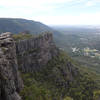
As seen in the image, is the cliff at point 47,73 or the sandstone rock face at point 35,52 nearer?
the cliff at point 47,73

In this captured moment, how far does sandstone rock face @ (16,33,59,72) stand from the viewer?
5806 cm

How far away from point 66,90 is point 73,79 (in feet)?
34.5

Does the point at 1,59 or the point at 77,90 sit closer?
the point at 1,59

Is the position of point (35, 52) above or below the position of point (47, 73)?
above

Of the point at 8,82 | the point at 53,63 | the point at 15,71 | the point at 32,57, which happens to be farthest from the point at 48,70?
the point at 8,82

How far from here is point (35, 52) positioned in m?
65.4

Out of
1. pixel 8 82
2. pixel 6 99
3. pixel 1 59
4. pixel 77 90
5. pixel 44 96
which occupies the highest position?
pixel 1 59

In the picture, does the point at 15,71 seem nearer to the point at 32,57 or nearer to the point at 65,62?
the point at 32,57

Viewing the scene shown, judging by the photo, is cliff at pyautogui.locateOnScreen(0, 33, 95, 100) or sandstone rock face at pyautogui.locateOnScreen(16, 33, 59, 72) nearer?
cliff at pyautogui.locateOnScreen(0, 33, 95, 100)

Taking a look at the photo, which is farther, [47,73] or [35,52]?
[47,73]

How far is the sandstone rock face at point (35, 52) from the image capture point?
58062 millimetres

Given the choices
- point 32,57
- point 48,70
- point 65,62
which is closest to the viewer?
point 32,57

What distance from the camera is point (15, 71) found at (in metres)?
36.0

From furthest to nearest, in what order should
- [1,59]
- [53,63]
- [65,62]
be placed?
1. [65,62]
2. [53,63]
3. [1,59]
